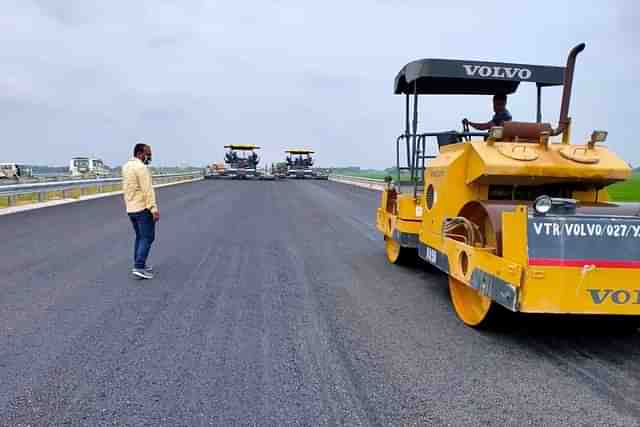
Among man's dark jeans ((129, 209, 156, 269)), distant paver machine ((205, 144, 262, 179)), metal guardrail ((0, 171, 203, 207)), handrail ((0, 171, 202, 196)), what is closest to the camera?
man's dark jeans ((129, 209, 156, 269))

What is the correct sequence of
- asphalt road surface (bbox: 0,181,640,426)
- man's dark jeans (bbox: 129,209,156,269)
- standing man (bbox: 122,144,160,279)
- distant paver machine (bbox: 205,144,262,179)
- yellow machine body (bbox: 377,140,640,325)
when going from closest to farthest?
asphalt road surface (bbox: 0,181,640,426) < yellow machine body (bbox: 377,140,640,325) < standing man (bbox: 122,144,160,279) < man's dark jeans (bbox: 129,209,156,269) < distant paver machine (bbox: 205,144,262,179)

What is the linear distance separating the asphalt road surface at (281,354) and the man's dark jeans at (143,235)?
1.06 ft

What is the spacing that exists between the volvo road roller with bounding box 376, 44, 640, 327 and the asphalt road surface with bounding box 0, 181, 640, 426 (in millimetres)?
443

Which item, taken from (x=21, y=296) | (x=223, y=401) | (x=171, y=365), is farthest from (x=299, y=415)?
(x=21, y=296)

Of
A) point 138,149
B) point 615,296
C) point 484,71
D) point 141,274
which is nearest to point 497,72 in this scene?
point 484,71

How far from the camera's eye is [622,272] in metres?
3.20

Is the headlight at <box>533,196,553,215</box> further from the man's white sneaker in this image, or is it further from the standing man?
the man's white sneaker

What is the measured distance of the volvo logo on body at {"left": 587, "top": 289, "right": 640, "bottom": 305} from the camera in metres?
3.19

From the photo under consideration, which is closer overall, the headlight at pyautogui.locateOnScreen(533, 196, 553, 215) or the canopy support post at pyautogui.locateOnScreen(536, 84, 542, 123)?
the headlight at pyautogui.locateOnScreen(533, 196, 553, 215)

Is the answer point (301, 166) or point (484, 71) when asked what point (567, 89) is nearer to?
point (484, 71)

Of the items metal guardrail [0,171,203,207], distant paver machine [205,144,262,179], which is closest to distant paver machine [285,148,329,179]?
distant paver machine [205,144,262,179]

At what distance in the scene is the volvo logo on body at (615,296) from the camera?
319cm

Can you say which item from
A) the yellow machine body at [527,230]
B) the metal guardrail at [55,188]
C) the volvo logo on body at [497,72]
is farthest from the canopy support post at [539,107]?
the metal guardrail at [55,188]

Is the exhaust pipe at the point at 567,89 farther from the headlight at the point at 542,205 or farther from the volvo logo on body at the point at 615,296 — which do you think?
the volvo logo on body at the point at 615,296
